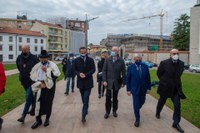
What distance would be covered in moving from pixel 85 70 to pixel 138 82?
137 centimetres

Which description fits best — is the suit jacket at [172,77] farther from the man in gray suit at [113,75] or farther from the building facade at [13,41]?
the building facade at [13,41]

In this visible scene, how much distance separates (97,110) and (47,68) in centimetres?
248

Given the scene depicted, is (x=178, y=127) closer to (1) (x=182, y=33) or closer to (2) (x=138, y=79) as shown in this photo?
(2) (x=138, y=79)

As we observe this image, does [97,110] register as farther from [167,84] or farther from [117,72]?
[167,84]

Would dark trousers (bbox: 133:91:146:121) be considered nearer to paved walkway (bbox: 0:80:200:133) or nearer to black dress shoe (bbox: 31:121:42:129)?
paved walkway (bbox: 0:80:200:133)

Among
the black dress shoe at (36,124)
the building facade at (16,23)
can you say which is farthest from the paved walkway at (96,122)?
the building facade at (16,23)

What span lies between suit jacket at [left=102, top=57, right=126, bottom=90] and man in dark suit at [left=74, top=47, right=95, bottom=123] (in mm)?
492

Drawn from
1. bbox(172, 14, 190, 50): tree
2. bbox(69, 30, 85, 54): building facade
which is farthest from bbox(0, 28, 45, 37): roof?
bbox(172, 14, 190, 50): tree

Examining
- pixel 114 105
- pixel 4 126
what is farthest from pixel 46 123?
pixel 114 105

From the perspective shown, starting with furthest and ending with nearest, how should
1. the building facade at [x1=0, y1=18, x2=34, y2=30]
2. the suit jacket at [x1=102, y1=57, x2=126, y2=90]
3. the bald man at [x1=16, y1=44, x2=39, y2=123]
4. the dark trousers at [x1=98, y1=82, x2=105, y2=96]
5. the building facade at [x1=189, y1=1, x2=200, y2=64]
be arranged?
the building facade at [x1=0, y1=18, x2=34, y2=30], the building facade at [x1=189, y1=1, x2=200, y2=64], the dark trousers at [x1=98, y1=82, x2=105, y2=96], the suit jacket at [x1=102, y1=57, x2=126, y2=90], the bald man at [x1=16, y1=44, x2=39, y2=123]

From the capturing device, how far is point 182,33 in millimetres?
66438

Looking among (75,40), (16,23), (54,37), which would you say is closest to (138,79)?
(54,37)

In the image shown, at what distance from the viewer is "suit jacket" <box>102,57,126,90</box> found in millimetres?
6551

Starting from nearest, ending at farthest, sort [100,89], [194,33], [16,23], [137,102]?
[137,102]
[100,89]
[194,33]
[16,23]
